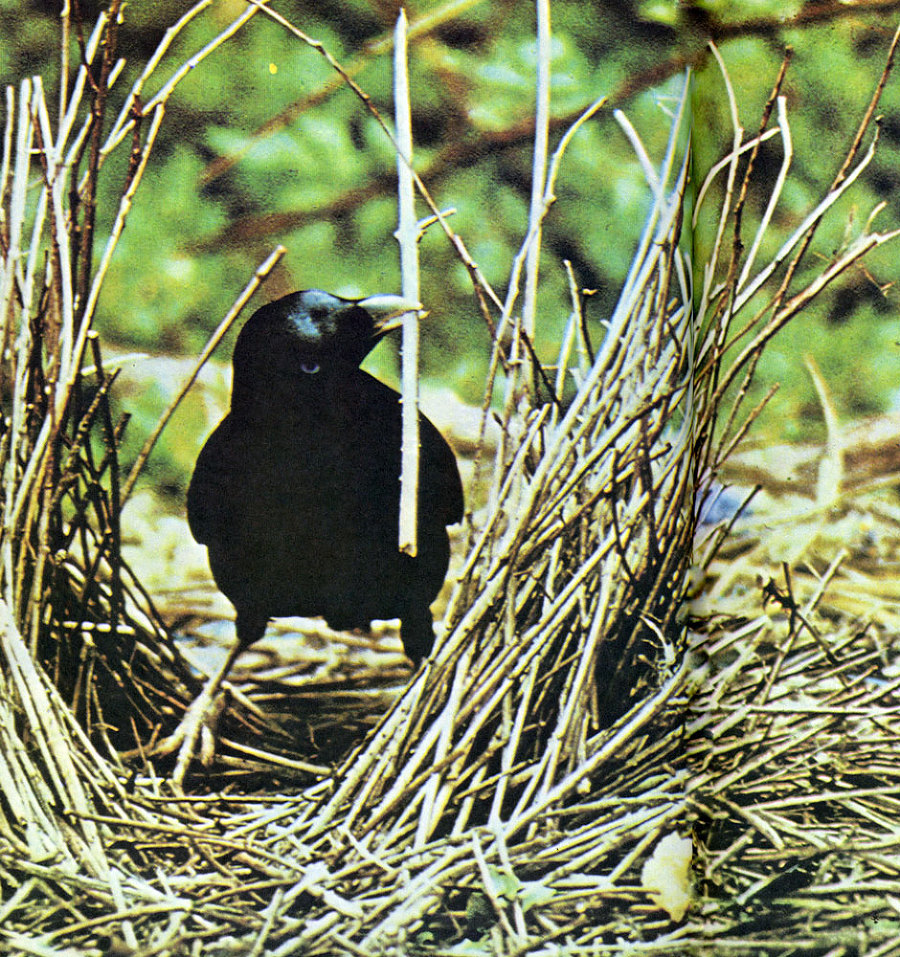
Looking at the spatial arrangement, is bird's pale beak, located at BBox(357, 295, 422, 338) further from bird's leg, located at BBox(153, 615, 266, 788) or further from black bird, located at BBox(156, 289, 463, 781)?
bird's leg, located at BBox(153, 615, 266, 788)

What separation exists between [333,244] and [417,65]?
0.43 meters

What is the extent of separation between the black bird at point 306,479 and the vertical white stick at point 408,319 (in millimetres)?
18

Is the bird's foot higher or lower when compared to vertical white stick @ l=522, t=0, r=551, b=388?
lower

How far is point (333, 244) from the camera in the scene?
1890 millimetres

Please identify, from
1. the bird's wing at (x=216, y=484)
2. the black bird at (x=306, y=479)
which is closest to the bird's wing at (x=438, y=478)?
the black bird at (x=306, y=479)

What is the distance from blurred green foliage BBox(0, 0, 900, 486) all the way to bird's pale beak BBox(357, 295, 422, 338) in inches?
1.5

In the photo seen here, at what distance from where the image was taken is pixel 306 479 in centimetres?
189

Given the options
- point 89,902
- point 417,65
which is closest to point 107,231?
point 417,65

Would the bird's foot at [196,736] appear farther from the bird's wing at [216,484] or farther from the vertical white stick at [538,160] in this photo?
the vertical white stick at [538,160]

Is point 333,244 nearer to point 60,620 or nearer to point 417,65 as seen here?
point 417,65

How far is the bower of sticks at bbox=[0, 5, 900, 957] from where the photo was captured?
1.81 meters

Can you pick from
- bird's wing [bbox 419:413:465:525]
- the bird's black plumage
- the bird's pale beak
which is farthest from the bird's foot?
the bird's pale beak

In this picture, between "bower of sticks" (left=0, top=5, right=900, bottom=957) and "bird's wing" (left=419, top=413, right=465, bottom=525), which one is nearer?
"bower of sticks" (left=0, top=5, right=900, bottom=957)

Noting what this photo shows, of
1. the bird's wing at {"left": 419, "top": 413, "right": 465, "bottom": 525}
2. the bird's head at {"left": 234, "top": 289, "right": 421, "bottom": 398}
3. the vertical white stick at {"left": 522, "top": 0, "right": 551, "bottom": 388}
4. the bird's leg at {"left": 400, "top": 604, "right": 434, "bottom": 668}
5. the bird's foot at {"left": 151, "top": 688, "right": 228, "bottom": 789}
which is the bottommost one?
the bird's foot at {"left": 151, "top": 688, "right": 228, "bottom": 789}
